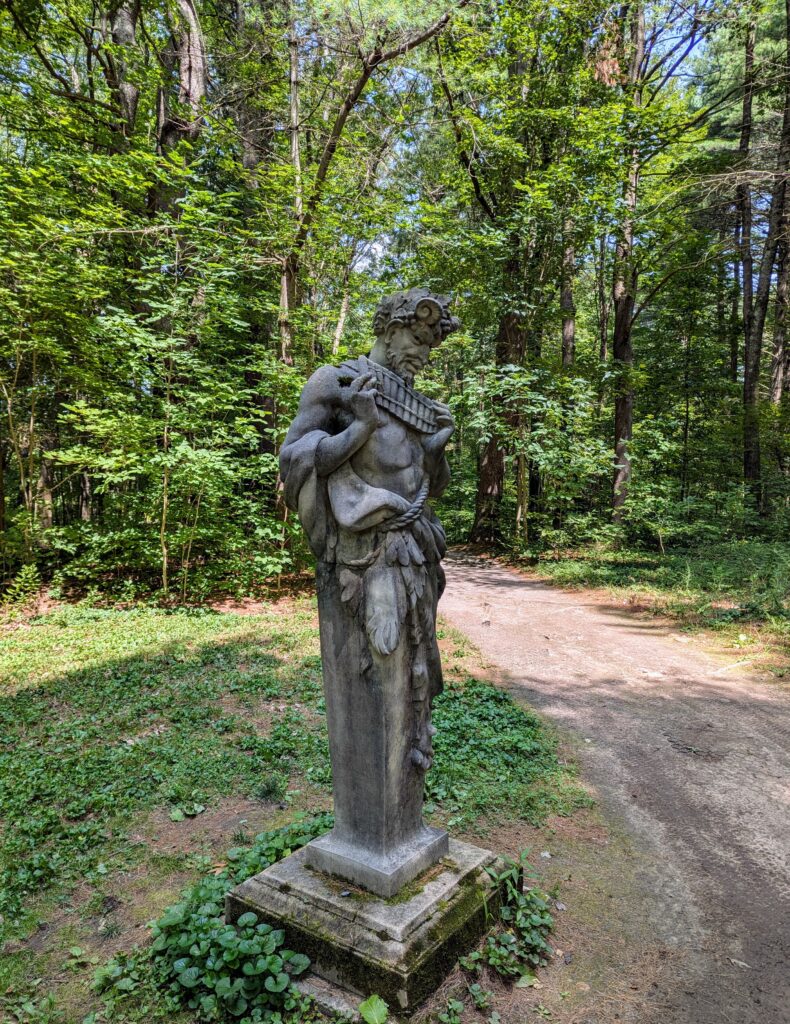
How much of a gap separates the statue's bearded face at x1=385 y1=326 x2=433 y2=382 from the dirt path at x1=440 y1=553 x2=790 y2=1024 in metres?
2.90

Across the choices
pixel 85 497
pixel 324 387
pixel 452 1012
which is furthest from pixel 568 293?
pixel 452 1012

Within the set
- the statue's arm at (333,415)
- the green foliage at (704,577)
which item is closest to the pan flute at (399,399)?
the statue's arm at (333,415)

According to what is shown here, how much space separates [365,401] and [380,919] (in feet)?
6.55

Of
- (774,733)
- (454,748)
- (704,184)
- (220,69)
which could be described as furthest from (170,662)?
(220,69)

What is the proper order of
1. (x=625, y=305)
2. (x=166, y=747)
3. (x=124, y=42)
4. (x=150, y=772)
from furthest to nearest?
(x=625, y=305)
(x=124, y=42)
(x=166, y=747)
(x=150, y=772)

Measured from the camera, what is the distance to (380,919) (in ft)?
7.36

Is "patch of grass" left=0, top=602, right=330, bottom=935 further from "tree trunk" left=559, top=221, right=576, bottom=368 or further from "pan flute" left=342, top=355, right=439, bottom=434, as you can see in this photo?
"tree trunk" left=559, top=221, right=576, bottom=368

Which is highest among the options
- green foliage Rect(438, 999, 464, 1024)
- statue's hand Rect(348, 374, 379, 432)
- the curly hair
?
the curly hair

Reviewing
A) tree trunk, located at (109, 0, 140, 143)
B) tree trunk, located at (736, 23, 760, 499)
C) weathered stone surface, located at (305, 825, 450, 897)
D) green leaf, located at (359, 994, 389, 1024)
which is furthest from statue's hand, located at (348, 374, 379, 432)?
tree trunk, located at (736, 23, 760, 499)

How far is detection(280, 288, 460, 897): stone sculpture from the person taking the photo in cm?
233

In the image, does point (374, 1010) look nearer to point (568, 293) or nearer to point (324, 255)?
point (324, 255)

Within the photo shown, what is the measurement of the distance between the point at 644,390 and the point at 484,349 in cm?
586

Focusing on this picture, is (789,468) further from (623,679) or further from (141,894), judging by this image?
(141,894)

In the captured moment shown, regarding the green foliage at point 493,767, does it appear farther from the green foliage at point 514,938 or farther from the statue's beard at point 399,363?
the statue's beard at point 399,363
